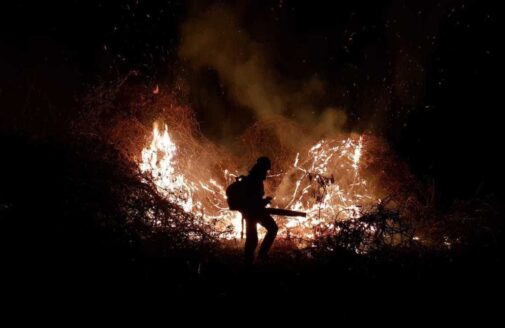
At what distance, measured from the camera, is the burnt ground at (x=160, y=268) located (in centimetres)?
472

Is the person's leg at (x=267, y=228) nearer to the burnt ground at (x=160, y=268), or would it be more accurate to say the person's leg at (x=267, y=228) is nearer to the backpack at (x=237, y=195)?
the burnt ground at (x=160, y=268)

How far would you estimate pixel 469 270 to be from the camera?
618cm

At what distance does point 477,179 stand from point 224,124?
273 inches

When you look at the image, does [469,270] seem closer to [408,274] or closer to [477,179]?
[408,274]

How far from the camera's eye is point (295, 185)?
10.3 m

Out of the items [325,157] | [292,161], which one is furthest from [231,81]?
[325,157]

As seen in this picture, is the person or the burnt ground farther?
the person

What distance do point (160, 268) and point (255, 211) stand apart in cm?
156

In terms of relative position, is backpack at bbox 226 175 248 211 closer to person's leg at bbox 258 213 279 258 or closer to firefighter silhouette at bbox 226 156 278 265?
firefighter silhouette at bbox 226 156 278 265

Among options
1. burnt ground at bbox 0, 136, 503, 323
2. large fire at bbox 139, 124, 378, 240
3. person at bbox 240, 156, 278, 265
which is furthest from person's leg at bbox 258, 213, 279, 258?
large fire at bbox 139, 124, 378, 240

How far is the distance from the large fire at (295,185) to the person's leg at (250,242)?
1.91m

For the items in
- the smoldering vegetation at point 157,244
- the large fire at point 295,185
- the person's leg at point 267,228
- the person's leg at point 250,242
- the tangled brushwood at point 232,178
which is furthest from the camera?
the large fire at point 295,185

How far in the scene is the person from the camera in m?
6.14

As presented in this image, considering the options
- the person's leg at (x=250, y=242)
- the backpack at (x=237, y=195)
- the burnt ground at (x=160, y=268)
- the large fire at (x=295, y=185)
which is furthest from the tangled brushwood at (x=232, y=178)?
the backpack at (x=237, y=195)
